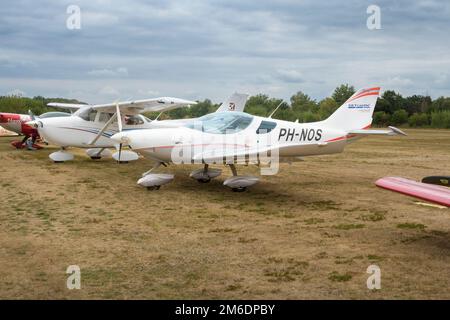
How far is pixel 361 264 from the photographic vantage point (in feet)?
15.9

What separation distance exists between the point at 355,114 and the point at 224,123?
3.08 meters

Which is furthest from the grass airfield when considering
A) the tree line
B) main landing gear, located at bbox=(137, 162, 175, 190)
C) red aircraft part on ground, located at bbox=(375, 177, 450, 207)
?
the tree line

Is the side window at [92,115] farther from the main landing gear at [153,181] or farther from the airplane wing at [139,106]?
the main landing gear at [153,181]

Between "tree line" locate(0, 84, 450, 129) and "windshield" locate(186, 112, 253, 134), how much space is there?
36460mm

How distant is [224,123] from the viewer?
9250 mm

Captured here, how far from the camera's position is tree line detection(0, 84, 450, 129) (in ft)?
159

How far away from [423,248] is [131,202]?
4923 mm

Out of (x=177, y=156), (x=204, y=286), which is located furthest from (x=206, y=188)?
(x=204, y=286)

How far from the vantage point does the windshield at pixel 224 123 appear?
9.19 m

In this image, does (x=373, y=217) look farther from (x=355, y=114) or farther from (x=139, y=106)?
(x=139, y=106)

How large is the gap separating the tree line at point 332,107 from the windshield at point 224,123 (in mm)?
36460

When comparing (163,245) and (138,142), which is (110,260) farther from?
(138,142)

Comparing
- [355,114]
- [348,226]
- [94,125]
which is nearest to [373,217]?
[348,226]
